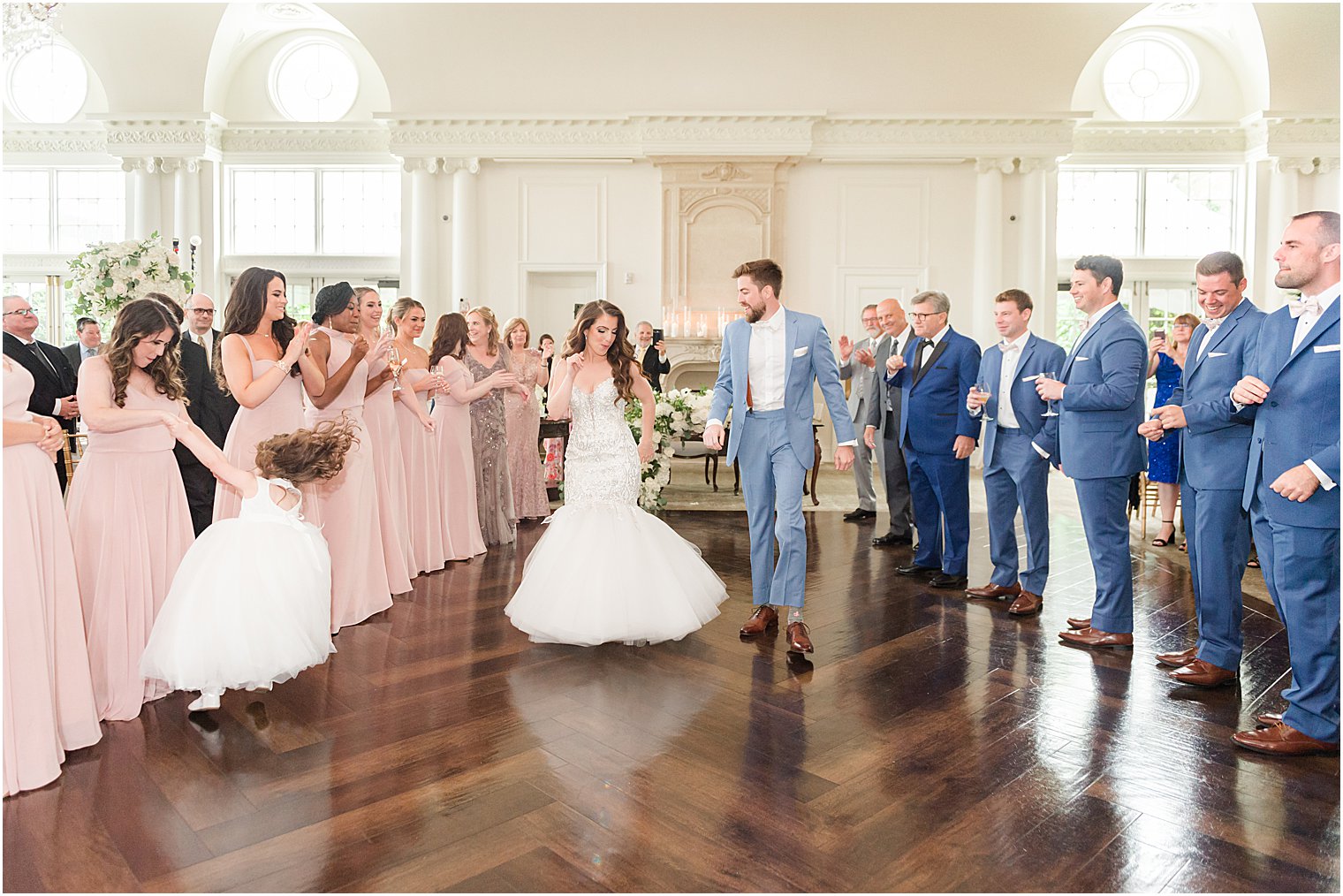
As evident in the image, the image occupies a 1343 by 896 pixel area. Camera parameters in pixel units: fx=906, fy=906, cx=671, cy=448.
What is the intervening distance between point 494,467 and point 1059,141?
10.2 m

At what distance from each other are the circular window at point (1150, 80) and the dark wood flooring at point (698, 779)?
40.4 feet

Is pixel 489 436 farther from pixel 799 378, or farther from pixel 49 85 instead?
pixel 49 85

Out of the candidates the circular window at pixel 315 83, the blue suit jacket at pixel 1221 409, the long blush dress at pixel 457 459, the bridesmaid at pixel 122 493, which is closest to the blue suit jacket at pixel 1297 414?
the blue suit jacket at pixel 1221 409

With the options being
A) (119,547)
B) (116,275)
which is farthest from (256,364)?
(116,275)

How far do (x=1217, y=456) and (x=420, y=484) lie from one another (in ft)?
14.7

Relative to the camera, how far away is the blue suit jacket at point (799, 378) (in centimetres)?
441

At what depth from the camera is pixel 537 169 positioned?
13523mm

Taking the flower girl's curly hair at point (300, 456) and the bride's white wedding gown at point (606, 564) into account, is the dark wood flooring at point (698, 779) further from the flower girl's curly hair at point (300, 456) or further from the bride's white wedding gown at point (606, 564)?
the flower girl's curly hair at point (300, 456)

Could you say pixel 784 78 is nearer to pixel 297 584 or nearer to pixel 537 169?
pixel 537 169

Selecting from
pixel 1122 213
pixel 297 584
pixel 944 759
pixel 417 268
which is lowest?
pixel 944 759

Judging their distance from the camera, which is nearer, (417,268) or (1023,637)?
(1023,637)

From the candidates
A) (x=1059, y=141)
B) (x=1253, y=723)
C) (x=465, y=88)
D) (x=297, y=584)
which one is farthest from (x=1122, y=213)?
(x=297, y=584)

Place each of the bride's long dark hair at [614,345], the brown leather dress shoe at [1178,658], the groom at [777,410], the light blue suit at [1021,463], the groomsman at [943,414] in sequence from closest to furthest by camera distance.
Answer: the brown leather dress shoe at [1178,658] → the groom at [777,410] → the bride's long dark hair at [614,345] → the light blue suit at [1021,463] → the groomsman at [943,414]

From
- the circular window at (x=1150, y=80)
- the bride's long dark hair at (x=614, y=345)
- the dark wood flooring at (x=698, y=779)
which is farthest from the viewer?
the circular window at (x=1150, y=80)
